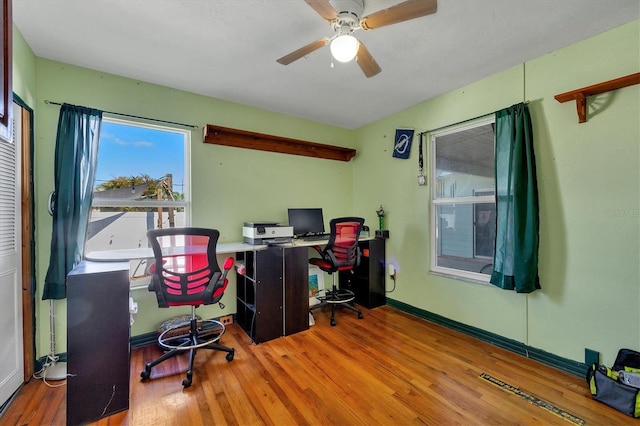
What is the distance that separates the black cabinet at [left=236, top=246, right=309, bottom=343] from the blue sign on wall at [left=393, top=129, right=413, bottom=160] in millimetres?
1677

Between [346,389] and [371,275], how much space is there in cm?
164

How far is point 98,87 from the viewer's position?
7.75 ft

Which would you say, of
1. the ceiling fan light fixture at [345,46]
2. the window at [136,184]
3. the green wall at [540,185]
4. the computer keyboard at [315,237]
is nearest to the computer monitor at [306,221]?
the computer keyboard at [315,237]

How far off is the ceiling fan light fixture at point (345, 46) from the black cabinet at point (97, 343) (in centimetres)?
187

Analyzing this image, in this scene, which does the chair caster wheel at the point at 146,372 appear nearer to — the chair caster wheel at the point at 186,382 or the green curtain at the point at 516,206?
the chair caster wheel at the point at 186,382

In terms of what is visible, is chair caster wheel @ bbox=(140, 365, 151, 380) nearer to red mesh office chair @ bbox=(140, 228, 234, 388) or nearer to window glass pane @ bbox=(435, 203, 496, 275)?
red mesh office chair @ bbox=(140, 228, 234, 388)

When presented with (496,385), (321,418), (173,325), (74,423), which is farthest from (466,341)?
(74,423)

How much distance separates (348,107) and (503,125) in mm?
1632

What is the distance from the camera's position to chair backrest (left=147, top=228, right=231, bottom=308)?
1943 mm

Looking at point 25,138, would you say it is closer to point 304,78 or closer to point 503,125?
point 304,78

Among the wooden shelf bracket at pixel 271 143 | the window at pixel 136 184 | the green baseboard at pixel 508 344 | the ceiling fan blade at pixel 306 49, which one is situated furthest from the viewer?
the wooden shelf bracket at pixel 271 143

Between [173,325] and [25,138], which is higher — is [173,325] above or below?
below

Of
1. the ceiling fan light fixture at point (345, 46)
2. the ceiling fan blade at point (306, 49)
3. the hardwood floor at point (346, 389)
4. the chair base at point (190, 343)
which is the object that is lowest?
the hardwood floor at point (346, 389)

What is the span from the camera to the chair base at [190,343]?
195cm
